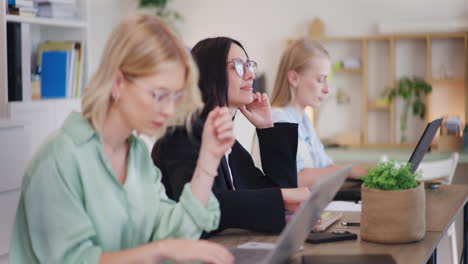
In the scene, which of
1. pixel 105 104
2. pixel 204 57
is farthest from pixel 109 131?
pixel 204 57

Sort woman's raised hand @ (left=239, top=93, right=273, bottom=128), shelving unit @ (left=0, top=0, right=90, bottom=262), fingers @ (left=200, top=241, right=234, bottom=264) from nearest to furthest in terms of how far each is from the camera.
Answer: fingers @ (left=200, top=241, right=234, bottom=264)
woman's raised hand @ (left=239, top=93, right=273, bottom=128)
shelving unit @ (left=0, top=0, right=90, bottom=262)

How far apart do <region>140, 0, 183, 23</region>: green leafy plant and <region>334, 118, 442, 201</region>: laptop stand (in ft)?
14.4

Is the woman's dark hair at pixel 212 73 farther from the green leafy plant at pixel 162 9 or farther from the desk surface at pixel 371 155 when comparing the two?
the green leafy plant at pixel 162 9

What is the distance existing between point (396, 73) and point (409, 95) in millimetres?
253

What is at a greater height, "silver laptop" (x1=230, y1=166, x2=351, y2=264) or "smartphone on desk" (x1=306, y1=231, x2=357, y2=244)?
"silver laptop" (x1=230, y1=166, x2=351, y2=264)

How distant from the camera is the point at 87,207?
1.48m

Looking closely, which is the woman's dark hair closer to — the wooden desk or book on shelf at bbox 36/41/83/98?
the wooden desk

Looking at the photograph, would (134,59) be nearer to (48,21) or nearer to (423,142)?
(423,142)

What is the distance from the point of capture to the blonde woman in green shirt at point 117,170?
1.42 metres

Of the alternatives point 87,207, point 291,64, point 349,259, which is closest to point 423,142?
point 349,259

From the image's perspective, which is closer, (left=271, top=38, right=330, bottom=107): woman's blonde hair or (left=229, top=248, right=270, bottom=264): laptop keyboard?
(left=229, top=248, right=270, bottom=264): laptop keyboard

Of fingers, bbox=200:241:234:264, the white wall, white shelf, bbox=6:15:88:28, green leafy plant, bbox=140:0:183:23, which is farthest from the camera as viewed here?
green leafy plant, bbox=140:0:183:23

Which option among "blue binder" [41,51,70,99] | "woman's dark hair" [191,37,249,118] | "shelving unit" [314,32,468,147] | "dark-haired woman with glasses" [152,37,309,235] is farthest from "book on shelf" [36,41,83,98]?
"shelving unit" [314,32,468,147]

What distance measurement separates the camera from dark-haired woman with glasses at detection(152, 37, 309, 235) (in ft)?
6.72
